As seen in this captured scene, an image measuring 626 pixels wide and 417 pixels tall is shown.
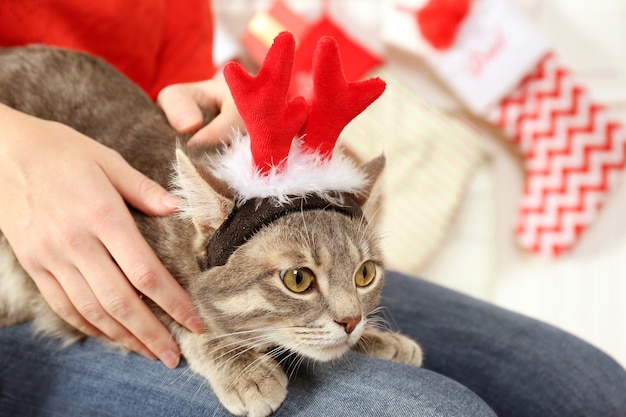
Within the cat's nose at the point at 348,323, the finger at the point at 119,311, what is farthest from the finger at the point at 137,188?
the cat's nose at the point at 348,323

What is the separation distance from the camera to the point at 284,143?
0.92 m

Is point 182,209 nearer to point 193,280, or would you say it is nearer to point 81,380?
point 193,280

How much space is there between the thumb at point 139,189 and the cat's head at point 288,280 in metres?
0.06

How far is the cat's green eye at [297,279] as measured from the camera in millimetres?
952

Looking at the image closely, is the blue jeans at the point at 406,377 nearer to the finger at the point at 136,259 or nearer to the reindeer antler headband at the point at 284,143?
the finger at the point at 136,259

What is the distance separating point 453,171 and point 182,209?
1.59 meters

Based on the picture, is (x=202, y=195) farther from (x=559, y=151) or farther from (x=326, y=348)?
(x=559, y=151)

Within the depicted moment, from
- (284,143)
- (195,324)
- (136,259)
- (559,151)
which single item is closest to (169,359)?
(195,324)

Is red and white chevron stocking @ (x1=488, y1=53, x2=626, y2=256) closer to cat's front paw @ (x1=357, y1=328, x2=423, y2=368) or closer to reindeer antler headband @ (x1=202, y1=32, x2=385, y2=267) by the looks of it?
cat's front paw @ (x1=357, y1=328, x2=423, y2=368)

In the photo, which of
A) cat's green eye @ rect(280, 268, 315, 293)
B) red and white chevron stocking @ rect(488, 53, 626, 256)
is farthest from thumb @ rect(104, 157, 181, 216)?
red and white chevron stocking @ rect(488, 53, 626, 256)

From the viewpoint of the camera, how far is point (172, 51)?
153 cm

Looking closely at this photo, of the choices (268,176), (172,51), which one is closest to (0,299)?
(268,176)

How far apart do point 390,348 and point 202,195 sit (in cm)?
43

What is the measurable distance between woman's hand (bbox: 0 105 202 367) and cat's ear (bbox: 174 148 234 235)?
0.24 feet
